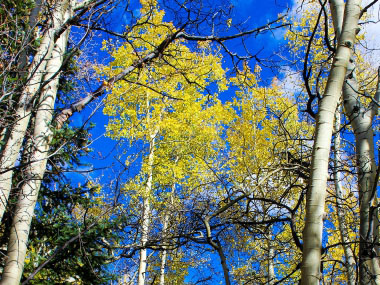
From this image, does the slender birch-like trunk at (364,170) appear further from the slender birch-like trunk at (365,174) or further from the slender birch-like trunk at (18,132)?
the slender birch-like trunk at (18,132)

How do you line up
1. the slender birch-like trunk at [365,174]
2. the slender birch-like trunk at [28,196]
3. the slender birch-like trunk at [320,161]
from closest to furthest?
the slender birch-like trunk at [320,161]
the slender birch-like trunk at [365,174]
the slender birch-like trunk at [28,196]

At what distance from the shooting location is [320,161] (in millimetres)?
1543

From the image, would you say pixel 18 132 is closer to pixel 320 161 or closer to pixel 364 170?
pixel 320 161

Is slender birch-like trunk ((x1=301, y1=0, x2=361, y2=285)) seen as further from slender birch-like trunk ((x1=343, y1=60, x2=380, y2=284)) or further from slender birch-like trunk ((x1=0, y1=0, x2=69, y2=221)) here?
slender birch-like trunk ((x1=0, y1=0, x2=69, y2=221))

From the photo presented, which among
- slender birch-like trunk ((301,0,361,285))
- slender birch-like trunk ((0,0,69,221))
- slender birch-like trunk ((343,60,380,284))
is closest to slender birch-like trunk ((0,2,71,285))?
slender birch-like trunk ((0,0,69,221))

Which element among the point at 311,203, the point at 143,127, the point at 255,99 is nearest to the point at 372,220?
the point at 311,203

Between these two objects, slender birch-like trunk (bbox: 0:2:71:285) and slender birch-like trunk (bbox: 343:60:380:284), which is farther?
slender birch-like trunk (bbox: 0:2:71:285)

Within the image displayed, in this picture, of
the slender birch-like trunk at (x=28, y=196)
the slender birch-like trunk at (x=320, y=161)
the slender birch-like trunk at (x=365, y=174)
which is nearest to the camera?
the slender birch-like trunk at (x=320, y=161)

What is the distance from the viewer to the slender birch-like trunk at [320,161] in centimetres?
134

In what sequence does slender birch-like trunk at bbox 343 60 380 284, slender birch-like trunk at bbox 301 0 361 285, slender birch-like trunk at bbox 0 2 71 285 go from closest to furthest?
slender birch-like trunk at bbox 301 0 361 285
slender birch-like trunk at bbox 343 60 380 284
slender birch-like trunk at bbox 0 2 71 285

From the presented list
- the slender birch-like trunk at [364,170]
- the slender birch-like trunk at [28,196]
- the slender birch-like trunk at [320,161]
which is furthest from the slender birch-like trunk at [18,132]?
the slender birch-like trunk at [364,170]

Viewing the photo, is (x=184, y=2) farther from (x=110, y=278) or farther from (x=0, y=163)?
(x=110, y=278)

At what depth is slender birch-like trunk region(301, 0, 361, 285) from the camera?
1.34 metres

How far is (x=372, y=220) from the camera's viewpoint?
5.94 feet
